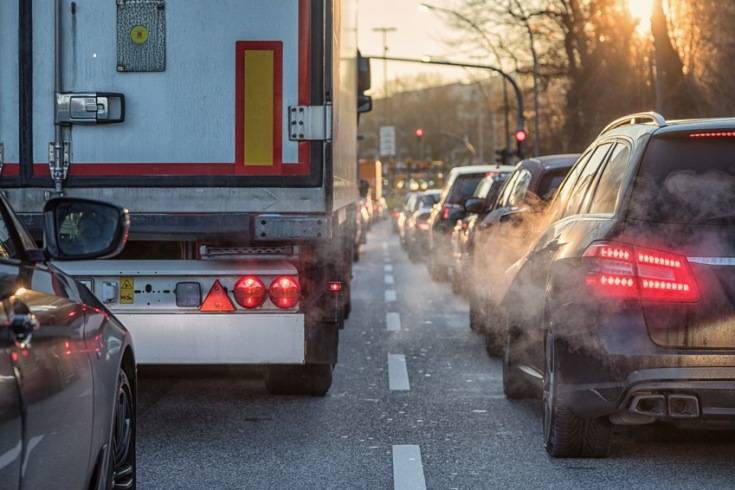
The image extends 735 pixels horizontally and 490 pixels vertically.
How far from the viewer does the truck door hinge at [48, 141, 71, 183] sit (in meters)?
8.27

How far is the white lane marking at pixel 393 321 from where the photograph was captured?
15.4 meters

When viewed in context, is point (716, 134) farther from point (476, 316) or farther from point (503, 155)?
point (503, 155)

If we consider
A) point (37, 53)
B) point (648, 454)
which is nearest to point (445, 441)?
point (648, 454)

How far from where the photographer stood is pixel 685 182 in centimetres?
682

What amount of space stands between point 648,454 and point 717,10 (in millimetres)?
33823

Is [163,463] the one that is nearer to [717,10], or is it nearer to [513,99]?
[717,10]

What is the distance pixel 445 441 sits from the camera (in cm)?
799

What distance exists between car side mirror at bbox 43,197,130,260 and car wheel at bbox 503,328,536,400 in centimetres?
434

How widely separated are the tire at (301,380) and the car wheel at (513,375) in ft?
3.45

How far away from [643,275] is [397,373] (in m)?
4.73

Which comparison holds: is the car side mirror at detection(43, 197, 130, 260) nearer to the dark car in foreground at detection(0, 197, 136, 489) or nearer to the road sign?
the dark car in foreground at detection(0, 197, 136, 489)

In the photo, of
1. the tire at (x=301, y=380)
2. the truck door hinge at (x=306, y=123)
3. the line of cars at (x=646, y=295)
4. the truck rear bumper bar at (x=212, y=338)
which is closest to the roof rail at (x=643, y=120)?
the line of cars at (x=646, y=295)

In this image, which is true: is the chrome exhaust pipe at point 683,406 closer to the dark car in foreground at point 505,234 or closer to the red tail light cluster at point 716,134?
the red tail light cluster at point 716,134

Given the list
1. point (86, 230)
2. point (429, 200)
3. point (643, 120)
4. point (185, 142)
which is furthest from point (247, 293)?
point (429, 200)
